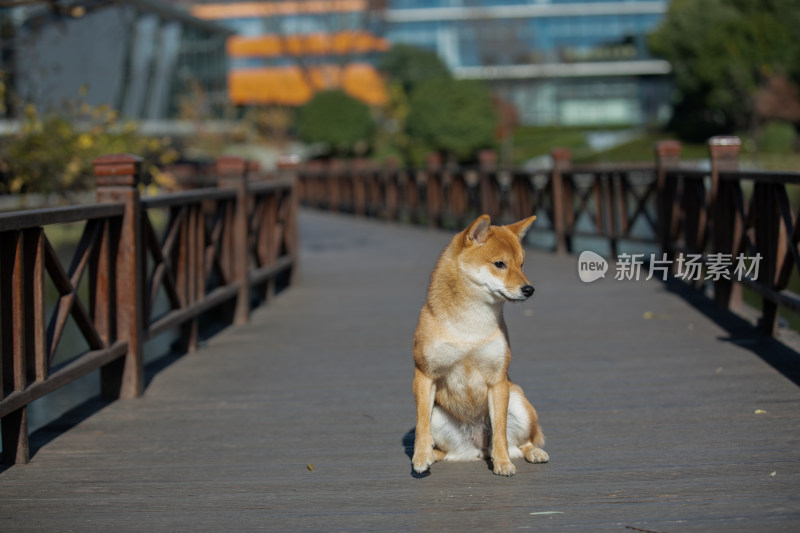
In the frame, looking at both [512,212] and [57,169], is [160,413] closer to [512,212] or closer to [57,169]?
[57,169]

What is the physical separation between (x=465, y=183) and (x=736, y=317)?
34.9ft

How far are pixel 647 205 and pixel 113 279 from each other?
7437 millimetres

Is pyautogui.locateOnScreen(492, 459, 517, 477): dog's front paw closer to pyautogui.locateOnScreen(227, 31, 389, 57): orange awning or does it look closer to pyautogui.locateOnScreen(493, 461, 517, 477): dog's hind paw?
pyautogui.locateOnScreen(493, 461, 517, 477): dog's hind paw

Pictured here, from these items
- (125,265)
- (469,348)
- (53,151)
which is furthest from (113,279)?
(53,151)

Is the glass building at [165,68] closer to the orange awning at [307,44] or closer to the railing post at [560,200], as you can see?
the orange awning at [307,44]

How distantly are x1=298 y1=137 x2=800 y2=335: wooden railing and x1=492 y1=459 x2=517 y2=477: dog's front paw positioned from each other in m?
2.78

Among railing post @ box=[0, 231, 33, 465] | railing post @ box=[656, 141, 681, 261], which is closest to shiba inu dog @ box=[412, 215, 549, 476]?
railing post @ box=[0, 231, 33, 465]

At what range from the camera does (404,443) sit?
492cm

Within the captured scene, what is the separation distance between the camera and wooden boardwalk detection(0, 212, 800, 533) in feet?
12.8

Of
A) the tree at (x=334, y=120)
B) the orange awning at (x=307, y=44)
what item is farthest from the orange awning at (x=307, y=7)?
the tree at (x=334, y=120)

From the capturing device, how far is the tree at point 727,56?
51750 millimetres

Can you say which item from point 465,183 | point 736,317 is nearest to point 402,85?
point 465,183

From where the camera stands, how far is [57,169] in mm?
13555

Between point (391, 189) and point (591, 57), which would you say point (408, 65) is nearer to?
point (591, 57)
